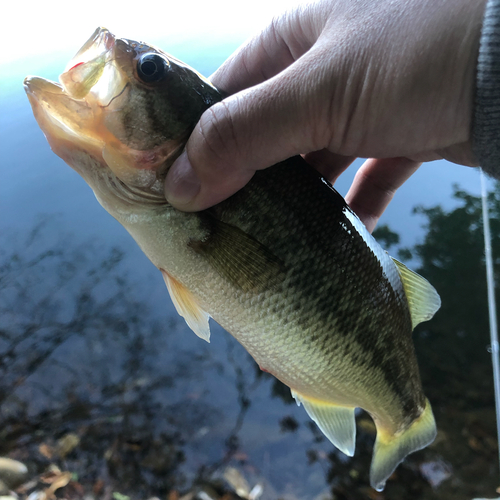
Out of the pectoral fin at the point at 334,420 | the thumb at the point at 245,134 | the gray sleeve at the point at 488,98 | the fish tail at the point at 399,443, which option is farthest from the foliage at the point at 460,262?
the thumb at the point at 245,134

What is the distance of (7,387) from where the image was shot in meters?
2.29

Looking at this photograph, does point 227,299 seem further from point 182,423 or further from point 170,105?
point 182,423

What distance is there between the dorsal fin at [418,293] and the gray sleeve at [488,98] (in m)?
0.38

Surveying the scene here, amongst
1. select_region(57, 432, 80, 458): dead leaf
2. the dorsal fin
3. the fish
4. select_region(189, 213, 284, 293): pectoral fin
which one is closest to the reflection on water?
select_region(57, 432, 80, 458): dead leaf

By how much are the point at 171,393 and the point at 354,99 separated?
2143 mm

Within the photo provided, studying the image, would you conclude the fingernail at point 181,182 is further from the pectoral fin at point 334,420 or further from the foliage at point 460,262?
the foliage at point 460,262

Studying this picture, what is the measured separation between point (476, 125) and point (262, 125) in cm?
48

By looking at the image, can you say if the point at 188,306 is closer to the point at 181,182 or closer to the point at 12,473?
the point at 181,182

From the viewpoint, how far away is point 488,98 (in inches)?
29.2

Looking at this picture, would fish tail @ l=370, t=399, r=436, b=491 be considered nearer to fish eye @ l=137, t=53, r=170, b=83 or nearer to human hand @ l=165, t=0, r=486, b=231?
human hand @ l=165, t=0, r=486, b=231

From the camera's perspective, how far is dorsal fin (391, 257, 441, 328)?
1.16 m

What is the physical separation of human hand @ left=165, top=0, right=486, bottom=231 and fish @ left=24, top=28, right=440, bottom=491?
0.24ft

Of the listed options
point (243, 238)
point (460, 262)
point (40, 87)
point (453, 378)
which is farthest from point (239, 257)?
point (460, 262)

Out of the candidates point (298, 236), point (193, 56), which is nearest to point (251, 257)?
point (298, 236)
